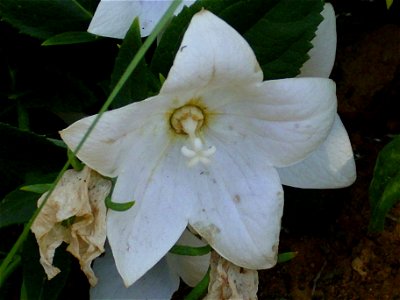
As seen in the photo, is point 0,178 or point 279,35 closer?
point 279,35

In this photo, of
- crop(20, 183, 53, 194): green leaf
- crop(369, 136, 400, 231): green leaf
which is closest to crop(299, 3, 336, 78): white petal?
crop(369, 136, 400, 231): green leaf

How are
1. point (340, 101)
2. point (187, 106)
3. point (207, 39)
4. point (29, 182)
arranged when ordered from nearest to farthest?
point (207, 39), point (187, 106), point (29, 182), point (340, 101)

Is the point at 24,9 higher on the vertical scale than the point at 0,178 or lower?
higher

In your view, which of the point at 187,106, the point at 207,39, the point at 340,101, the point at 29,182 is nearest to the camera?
the point at 207,39

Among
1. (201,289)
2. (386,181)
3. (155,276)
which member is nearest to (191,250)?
(201,289)

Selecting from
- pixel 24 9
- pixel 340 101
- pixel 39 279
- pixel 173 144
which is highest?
pixel 24 9

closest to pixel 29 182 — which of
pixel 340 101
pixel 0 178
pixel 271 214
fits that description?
pixel 0 178

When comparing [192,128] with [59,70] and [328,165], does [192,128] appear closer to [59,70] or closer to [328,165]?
[328,165]

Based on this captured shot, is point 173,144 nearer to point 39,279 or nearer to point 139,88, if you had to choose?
point 139,88
